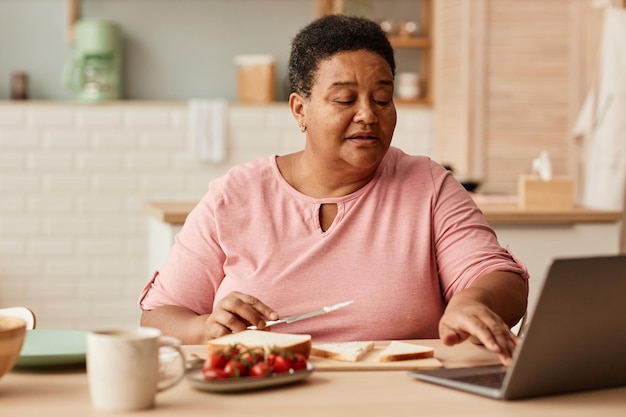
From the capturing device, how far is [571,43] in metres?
5.16

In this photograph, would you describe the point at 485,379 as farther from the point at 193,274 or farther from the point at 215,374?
the point at 193,274

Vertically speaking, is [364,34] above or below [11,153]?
above

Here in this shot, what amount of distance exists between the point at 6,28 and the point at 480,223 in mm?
3968

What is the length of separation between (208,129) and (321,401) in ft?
13.3

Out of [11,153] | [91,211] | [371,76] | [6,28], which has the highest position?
[6,28]

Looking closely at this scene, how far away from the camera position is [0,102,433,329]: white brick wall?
505 cm

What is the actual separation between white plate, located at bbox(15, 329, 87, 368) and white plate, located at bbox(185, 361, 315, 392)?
0.22 meters

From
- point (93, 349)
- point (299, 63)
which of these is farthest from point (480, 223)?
point (93, 349)

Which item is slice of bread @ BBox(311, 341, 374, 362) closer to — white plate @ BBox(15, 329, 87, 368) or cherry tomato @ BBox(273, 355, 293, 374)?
cherry tomato @ BBox(273, 355, 293, 374)

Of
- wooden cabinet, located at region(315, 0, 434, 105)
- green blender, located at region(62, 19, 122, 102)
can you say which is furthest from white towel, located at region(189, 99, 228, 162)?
wooden cabinet, located at region(315, 0, 434, 105)

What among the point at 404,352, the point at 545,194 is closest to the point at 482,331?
the point at 404,352

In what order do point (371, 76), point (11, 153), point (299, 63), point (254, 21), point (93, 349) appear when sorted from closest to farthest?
1. point (93, 349)
2. point (371, 76)
3. point (299, 63)
4. point (11, 153)
5. point (254, 21)

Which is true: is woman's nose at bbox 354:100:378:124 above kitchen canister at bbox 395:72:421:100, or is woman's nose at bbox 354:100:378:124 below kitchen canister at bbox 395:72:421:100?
below

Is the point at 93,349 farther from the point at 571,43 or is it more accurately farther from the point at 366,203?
the point at 571,43
